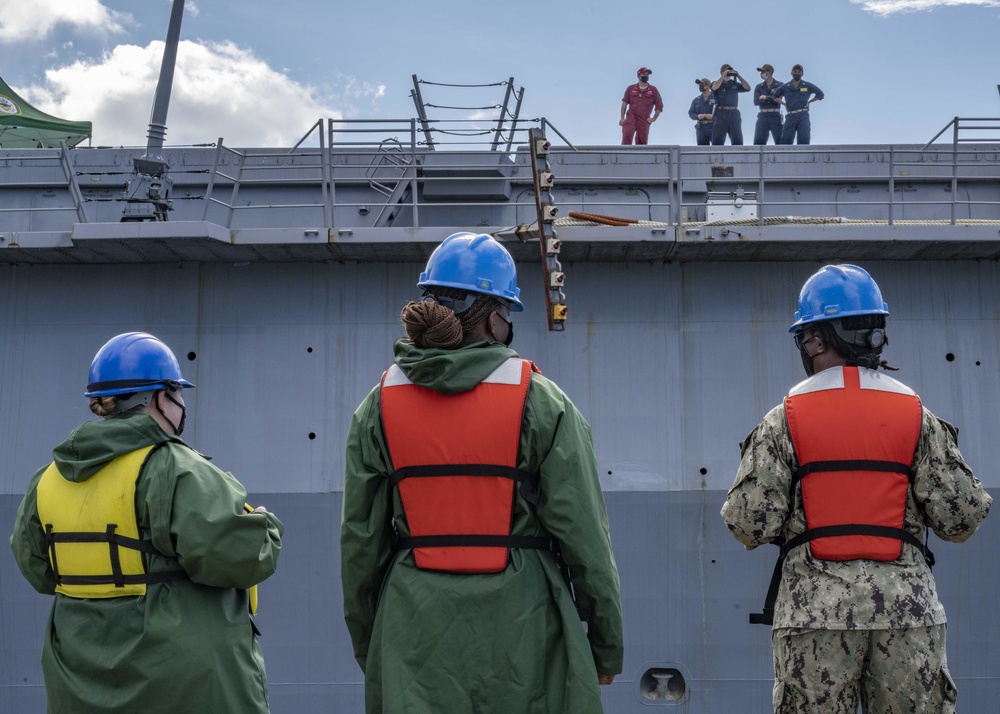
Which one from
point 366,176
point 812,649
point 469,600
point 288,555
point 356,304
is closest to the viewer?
point 469,600

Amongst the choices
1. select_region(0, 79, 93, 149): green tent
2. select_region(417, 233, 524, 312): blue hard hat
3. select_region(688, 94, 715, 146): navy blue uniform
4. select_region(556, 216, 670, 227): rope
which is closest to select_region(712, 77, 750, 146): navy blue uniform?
select_region(688, 94, 715, 146): navy blue uniform

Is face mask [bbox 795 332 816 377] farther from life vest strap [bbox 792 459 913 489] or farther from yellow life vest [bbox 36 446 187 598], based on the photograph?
yellow life vest [bbox 36 446 187 598]

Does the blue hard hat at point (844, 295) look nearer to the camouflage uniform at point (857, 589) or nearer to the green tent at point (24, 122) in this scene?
the camouflage uniform at point (857, 589)

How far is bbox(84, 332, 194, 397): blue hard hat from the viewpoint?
3.48m

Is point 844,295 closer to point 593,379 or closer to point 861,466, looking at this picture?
point 861,466

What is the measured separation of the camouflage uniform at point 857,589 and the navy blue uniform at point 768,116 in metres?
8.56

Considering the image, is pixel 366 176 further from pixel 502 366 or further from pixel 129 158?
pixel 502 366

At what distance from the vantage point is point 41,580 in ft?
11.4

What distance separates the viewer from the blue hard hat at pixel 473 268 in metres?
3.15

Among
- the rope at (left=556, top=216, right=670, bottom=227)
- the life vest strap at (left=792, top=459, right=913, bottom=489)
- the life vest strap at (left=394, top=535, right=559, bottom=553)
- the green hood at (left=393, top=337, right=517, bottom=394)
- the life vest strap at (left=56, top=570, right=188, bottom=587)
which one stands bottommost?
the life vest strap at (left=56, top=570, right=188, bottom=587)

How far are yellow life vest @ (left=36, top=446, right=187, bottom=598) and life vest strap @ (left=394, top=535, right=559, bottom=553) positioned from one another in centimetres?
95

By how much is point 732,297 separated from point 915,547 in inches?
225

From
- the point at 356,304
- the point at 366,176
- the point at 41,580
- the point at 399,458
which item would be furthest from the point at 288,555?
the point at 399,458

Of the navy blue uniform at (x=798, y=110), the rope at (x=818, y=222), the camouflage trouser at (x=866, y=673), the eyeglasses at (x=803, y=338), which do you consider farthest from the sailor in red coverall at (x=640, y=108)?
the camouflage trouser at (x=866, y=673)
